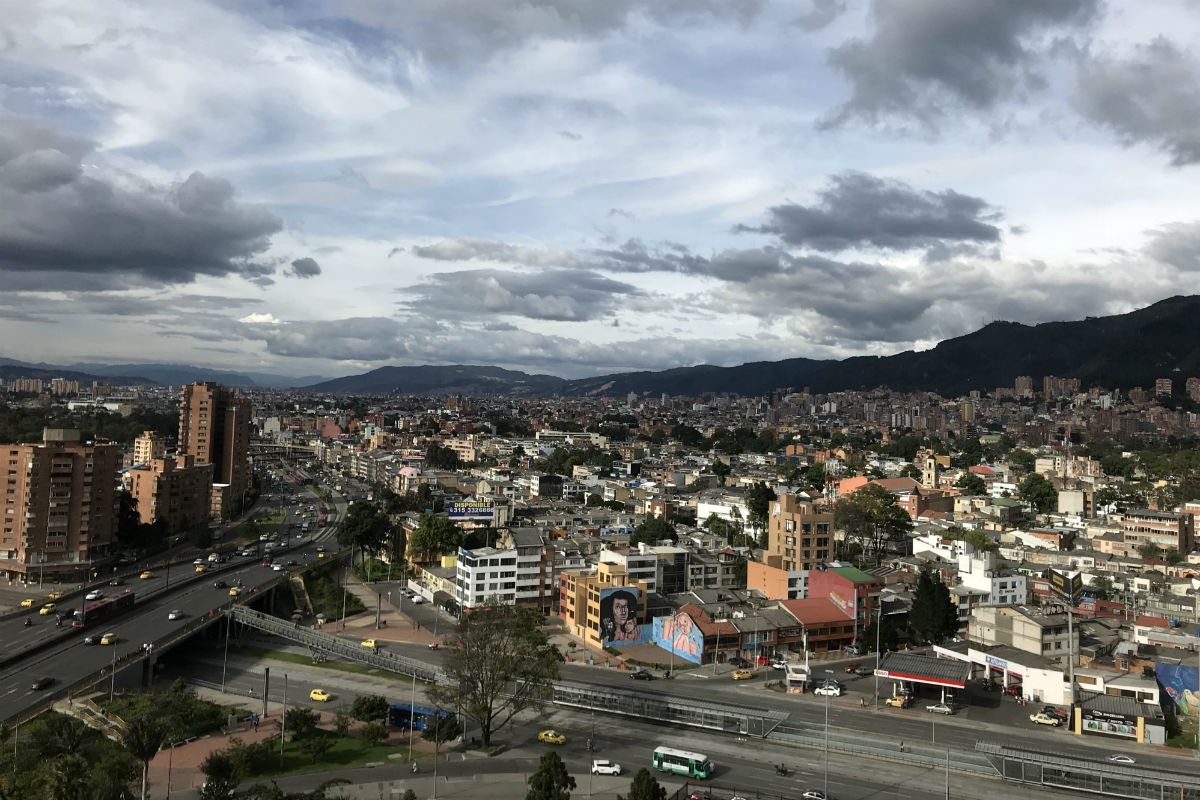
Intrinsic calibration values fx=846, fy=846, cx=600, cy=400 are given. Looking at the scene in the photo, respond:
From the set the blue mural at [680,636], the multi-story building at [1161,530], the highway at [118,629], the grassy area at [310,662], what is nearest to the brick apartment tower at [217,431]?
the highway at [118,629]

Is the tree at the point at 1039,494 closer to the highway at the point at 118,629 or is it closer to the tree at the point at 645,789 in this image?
the highway at the point at 118,629

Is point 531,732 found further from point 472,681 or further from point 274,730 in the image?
point 274,730

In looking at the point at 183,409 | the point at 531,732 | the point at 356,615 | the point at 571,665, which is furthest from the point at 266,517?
the point at 531,732

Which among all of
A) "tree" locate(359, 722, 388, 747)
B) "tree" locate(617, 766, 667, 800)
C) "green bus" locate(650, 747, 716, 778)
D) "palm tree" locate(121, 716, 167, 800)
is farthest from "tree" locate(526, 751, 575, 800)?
"palm tree" locate(121, 716, 167, 800)

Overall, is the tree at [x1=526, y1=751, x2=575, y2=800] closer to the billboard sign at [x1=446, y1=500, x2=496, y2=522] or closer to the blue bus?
the blue bus

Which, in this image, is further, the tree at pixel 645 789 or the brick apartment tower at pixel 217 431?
the brick apartment tower at pixel 217 431

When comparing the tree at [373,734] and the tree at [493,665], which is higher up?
the tree at [493,665]

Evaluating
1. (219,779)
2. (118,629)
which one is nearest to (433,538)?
(118,629)
